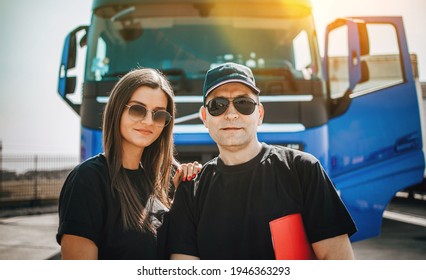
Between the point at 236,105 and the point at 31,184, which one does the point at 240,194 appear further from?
the point at 31,184

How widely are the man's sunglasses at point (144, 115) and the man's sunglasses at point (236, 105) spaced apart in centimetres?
23

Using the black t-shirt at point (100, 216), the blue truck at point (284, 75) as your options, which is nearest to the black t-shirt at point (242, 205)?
the black t-shirt at point (100, 216)

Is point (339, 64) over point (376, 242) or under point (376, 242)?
over

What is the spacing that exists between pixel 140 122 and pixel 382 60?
2067 millimetres

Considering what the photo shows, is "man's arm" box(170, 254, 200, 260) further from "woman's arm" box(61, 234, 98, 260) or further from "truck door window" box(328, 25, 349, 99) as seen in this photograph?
"truck door window" box(328, 25, 349, 99)

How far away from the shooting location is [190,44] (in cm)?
276

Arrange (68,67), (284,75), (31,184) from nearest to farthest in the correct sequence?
(284,75) < (68,67) < (31,184)

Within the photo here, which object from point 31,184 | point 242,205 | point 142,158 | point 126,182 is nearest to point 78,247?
point 126,182

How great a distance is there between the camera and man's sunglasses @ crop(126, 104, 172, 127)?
1.70 m
